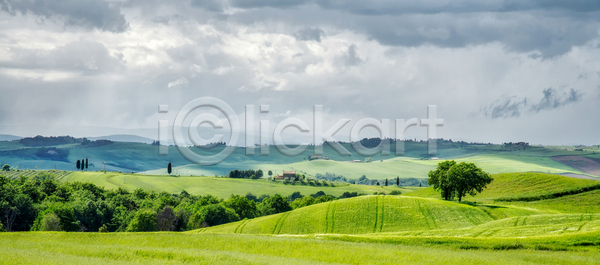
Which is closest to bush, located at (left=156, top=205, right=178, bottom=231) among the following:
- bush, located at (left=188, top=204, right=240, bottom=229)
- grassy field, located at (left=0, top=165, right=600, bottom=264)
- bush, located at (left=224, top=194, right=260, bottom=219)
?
bush, located at (left=188, top=204, right=240, bottom=229)

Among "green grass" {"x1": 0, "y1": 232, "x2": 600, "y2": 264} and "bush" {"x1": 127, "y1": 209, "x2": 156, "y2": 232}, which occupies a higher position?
"green grass" {"x1": 0, "y1": 232, "x2": 600, "y2": 264}

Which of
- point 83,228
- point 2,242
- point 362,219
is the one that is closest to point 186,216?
point 83,228

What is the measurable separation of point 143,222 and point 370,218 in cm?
6246

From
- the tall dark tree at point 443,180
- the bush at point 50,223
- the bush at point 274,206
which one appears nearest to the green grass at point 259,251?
the tall dark tree at point 443,180

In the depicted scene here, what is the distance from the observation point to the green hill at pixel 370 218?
244ft

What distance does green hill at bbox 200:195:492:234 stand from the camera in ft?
244

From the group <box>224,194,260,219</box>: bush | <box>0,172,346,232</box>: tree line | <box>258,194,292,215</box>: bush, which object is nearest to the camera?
<box>0,172,346,232</box>: tree line

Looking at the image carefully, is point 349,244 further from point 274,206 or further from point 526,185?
point 274,206

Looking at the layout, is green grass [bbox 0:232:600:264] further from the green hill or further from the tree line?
the tree line

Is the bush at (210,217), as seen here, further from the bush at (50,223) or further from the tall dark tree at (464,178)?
the tall dark tree at (464,178)

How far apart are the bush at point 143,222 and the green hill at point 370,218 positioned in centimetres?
3362

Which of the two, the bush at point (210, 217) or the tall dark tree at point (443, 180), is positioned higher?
the tall dark tree at point (443, 180)

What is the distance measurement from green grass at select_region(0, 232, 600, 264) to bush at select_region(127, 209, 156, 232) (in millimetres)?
69953

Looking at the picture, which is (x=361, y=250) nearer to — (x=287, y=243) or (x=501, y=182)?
(x=287, y=243)
